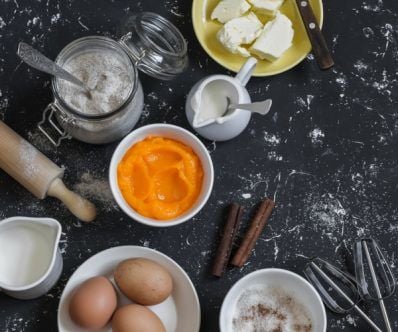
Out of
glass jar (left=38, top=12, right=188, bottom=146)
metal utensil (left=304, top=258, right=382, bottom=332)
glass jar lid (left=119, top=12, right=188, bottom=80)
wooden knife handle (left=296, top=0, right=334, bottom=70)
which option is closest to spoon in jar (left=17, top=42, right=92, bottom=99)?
glass jar (left=38, top=12, right=188, bottom=146)

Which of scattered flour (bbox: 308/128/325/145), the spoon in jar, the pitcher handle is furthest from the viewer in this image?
scattered flour (bbox: 308/128/325/145)

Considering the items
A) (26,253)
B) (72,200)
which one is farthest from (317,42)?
(26,253)

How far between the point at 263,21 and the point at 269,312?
56cm

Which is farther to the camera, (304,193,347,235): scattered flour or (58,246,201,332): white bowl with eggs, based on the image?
(304,193,347,235): scattered flour

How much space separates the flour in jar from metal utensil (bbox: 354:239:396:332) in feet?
1.76

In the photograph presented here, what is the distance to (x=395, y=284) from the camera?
1.35 metres

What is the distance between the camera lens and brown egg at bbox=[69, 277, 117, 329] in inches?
46.8

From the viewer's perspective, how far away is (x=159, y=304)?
4.25 ft

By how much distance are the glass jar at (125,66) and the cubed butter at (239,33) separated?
0.26 ft

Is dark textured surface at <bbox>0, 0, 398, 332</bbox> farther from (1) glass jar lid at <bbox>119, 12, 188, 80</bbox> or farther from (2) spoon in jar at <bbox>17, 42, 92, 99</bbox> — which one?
(2) spoon in jar at <bbox>17, 42, 92, 99</bbox>

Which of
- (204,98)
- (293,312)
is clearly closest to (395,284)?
(293,312)

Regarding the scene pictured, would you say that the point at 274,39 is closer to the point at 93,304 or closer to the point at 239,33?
the point at 239,33

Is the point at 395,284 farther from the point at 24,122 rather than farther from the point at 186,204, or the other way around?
the point at 24,122

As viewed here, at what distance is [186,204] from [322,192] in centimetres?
28
